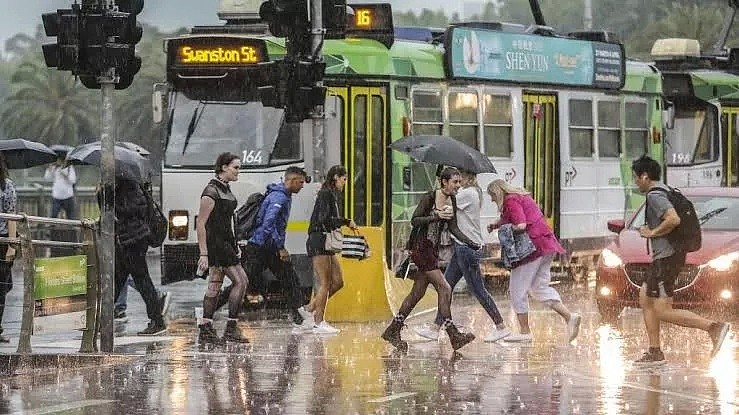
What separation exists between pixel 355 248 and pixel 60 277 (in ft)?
12.5

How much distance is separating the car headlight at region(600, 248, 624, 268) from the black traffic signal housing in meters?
6.02

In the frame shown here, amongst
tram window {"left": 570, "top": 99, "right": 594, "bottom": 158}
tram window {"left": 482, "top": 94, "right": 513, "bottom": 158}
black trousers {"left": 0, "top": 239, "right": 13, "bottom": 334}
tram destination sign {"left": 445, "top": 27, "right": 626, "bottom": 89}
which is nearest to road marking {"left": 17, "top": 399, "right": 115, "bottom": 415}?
black trousers {"left": 0, "top": 239, "right": 13, "bottom": 334}

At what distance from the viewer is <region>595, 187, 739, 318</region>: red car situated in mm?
18594

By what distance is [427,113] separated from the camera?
22906 millimetres

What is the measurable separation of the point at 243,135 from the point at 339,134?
3.53 ft

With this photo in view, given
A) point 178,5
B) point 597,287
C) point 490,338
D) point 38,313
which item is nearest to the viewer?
point 38,313

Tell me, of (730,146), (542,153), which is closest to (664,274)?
(542,153)

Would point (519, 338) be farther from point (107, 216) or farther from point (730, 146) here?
point (730, 146)

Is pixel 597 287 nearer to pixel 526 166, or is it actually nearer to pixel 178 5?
pixel 526 166

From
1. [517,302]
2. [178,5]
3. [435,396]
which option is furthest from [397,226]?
[178,5]

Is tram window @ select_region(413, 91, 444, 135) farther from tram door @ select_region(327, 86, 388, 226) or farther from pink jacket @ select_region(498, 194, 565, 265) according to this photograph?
pink jacket @ select_region(498, 194, 565, 265)

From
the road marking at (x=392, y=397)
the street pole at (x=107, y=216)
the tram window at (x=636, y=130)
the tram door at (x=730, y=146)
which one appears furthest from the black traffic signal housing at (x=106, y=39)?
the tram door at (x=730, y=146)

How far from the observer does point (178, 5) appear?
277ft

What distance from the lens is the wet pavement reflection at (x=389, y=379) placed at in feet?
39.6
